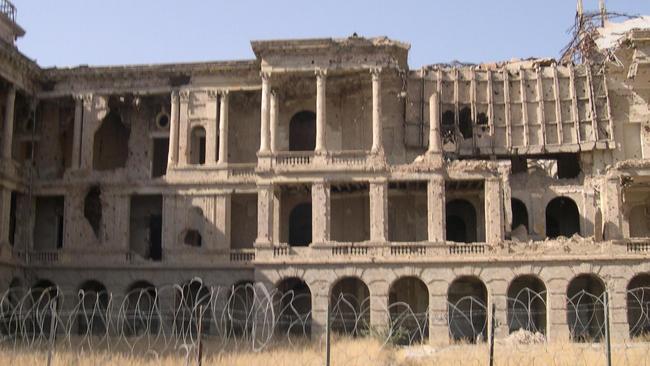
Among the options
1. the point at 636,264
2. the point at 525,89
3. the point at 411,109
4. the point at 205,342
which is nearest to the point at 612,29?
the point at 525,89

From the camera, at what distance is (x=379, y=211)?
41344 mm

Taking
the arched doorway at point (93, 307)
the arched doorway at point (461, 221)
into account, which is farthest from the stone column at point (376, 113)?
the arched doorway at point (93, 307)

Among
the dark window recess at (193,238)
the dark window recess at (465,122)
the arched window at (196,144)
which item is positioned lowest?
the dark window recess at (193,238)

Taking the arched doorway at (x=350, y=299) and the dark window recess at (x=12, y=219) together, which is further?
the dark window recess at (x=12, y=219)

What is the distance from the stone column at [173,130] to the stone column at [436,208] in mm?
13829

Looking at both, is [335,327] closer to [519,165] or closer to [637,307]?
[519,165]

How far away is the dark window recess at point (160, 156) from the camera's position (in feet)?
156

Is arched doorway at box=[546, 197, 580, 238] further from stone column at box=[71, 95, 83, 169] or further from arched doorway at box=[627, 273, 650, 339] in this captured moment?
stone column at box=[71, 95, 83, 169]

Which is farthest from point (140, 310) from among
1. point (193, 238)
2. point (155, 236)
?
point (193, 238)

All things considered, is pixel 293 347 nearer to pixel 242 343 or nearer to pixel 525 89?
pixel 242 343

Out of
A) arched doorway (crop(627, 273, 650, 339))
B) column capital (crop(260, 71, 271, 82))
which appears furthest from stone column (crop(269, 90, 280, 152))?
arched doorway (crop(627, 273, 650, 339))

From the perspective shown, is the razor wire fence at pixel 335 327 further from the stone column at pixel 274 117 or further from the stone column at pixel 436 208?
the stone column at pixel 274 117

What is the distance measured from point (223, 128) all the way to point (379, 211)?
9915mm

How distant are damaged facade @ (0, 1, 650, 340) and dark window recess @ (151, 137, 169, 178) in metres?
0.08
